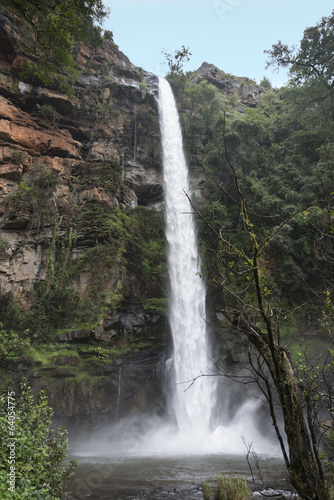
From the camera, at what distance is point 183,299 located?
16297 mm

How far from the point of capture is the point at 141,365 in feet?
43.5

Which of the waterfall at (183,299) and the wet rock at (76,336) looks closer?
the wet rock at (76,336)

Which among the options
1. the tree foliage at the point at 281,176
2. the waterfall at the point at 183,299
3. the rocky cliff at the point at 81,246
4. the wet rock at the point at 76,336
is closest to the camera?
the rocky cliff at the point at 81,246

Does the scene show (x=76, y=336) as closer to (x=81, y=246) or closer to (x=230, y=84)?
(x=81, y=246)

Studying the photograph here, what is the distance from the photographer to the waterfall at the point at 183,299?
44.0ft

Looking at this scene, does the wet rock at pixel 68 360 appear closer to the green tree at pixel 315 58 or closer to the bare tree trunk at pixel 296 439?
the bare tree trunk at pixel 296 439

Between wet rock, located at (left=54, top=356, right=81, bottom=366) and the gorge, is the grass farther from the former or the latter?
wet rock, located at (left=54, top=356, right=81, bottom=366)

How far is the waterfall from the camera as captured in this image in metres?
13.4

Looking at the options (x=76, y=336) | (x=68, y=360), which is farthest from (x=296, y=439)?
(x=76, y=336)

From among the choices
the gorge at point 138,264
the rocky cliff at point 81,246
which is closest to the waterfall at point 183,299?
the gorge at point 138,264

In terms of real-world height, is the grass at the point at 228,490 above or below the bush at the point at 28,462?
below

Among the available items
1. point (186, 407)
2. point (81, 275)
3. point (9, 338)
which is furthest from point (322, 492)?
point (81, 275)

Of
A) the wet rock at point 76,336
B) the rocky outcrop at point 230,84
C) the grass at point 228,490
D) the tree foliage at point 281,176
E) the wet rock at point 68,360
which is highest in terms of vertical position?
the rocky outcrop at point 230,84

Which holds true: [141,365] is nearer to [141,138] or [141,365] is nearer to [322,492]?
[322,492]
